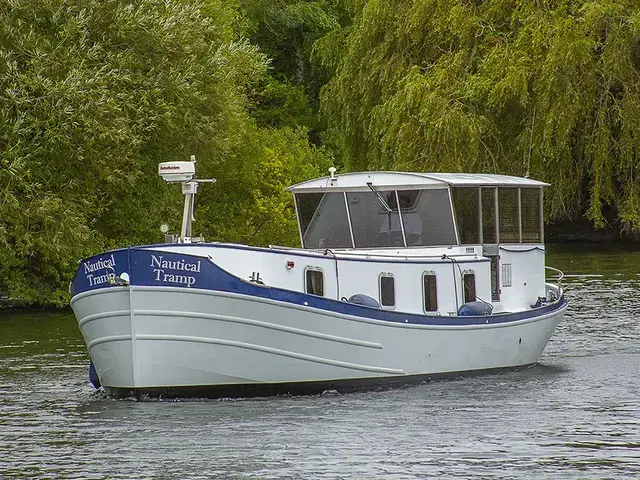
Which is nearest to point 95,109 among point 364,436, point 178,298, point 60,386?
point 60,386

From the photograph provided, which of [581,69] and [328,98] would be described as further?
[328,98]

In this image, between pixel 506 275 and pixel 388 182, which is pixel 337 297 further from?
pixel 506 275

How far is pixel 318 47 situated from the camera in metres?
51.3

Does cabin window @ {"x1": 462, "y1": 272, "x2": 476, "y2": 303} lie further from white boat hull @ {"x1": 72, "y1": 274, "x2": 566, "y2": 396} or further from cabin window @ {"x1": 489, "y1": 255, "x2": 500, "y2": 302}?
white boat hull @ {"x1": 72, "y1": 274, "x2": 566, "y2": 396}


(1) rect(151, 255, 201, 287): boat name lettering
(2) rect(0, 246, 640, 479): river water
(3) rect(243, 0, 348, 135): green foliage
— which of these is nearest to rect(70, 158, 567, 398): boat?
(1) rect(151, 255, 201, 287): boat name lettering

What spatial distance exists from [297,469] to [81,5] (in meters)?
20.1

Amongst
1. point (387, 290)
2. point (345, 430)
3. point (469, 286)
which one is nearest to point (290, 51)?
point (469, 286)

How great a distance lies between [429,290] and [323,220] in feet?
7.31

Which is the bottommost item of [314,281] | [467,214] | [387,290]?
[387,290]

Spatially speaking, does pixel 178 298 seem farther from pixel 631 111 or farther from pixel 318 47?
pixel 318 47

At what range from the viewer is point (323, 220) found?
899 inches

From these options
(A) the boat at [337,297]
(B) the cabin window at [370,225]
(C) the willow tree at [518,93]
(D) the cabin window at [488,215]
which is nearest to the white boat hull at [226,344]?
(A) the boat at [337,297]

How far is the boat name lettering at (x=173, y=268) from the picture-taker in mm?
18984

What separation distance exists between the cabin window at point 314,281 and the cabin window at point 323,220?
210 centimetres
